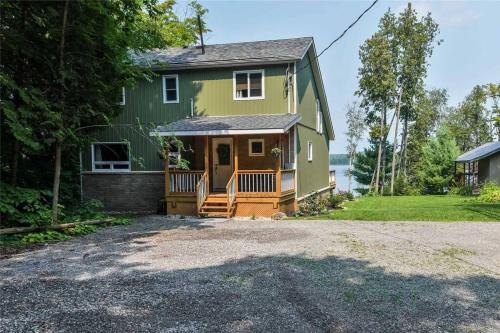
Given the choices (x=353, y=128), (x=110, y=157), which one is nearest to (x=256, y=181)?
(x=110, y=157)

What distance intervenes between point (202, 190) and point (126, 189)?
4.12 metres

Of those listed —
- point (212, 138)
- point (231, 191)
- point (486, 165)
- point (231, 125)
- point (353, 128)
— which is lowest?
point (231, 191)

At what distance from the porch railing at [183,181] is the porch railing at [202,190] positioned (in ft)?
1.10

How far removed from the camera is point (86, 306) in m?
4.71

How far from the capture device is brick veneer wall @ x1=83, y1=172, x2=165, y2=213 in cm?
1546

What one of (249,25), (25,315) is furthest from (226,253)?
(249,25)

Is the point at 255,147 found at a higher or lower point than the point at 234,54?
lower

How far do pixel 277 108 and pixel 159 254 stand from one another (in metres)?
8.70

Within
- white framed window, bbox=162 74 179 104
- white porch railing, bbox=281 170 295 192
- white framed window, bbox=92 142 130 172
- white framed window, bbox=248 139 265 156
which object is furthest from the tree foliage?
white framed window, bbox=92 142 130 172

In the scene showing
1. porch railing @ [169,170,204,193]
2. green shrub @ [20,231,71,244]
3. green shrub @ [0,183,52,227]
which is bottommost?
green shrub @ [20,231,71,244]

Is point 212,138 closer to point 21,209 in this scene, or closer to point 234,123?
point 234,123

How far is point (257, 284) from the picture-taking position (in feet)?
18.3

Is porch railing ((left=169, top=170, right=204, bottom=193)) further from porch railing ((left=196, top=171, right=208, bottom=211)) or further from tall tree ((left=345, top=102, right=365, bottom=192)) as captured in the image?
tall tree ((left=345, top=102, right=365, bottom=192))

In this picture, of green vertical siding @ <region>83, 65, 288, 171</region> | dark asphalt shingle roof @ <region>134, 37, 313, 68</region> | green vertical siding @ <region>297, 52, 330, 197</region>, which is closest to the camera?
dark asphalt shingle roof @ <region>134, 37, 313, 68</region>
